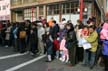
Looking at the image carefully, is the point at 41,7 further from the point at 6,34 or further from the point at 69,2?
the point at 6,34

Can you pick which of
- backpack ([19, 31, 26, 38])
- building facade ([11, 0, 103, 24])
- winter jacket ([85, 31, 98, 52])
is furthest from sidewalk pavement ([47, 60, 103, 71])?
building facade ([11, 0, 103, 24])

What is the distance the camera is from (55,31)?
1538cm

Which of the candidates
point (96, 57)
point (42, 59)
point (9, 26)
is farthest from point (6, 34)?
point (96, 57)

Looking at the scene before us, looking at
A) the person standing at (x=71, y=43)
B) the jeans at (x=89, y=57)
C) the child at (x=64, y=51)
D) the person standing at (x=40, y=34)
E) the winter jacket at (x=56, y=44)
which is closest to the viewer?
the jeans at (x=89, y=57)

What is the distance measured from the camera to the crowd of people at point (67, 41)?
1225 cm

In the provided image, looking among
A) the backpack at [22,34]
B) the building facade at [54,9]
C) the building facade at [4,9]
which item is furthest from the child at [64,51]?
the building facade at [4,9]

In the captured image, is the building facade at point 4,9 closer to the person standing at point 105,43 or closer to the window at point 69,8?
the window at point 69,8

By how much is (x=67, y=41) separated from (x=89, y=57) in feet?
4.25

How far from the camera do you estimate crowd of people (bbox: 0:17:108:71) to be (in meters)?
12.2

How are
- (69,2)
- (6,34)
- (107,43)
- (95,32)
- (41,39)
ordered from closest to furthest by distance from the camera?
(107,43) < (95,32) < (41,39) < (6,34) < (69,2)

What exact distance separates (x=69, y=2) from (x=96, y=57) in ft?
86.4

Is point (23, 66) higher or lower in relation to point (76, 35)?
lower

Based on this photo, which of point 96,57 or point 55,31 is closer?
point 96,57

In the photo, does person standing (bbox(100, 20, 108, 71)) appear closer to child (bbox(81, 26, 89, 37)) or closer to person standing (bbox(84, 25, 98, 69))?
person standing (bbox(84, 25, 98, 69))
